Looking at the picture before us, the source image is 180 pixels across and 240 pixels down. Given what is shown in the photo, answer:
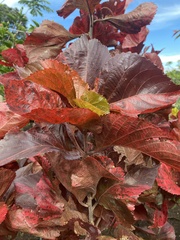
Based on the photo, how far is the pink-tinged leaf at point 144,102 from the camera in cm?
50

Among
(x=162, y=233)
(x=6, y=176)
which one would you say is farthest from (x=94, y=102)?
(x=162, y=233)

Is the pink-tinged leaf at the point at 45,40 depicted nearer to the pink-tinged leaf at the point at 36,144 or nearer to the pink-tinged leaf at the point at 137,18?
the pink-tinged leaf at the point at 137,18

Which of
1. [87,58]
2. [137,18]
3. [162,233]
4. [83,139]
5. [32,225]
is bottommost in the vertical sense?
[162,233]

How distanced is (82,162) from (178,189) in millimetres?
220

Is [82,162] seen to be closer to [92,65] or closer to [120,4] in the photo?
[92,65]

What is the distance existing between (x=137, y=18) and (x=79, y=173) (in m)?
0.43

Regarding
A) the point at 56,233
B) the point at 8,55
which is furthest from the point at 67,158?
the point at 8,55

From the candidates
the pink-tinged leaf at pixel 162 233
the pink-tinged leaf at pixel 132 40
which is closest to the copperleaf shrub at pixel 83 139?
the pink-tinged leaf at pixel 162 233

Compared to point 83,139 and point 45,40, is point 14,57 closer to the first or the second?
point 45,40

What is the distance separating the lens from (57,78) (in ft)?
1.46

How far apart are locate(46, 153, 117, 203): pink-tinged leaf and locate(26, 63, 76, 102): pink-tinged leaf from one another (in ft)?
0.36

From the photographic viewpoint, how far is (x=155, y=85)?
514mm

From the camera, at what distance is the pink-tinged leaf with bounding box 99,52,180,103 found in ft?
1.65

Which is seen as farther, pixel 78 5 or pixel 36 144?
pixel 78 5
